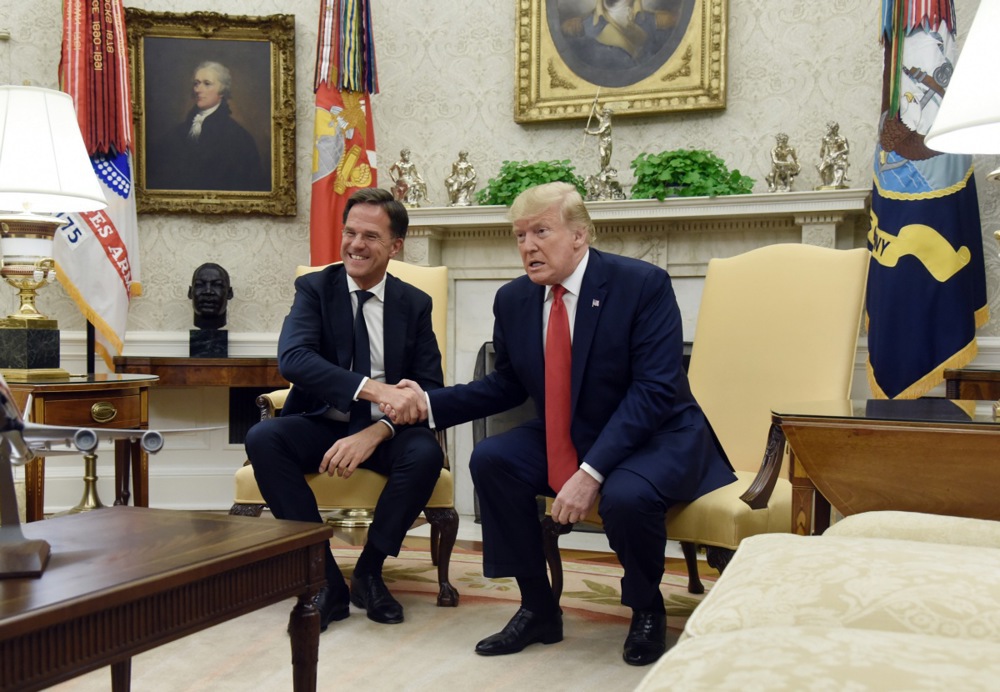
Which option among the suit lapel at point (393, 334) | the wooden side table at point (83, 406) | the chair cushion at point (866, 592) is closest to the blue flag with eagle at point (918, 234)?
the suit lapel at point (393, 334)

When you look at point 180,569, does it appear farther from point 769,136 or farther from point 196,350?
point 769,136

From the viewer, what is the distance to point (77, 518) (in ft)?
6.66

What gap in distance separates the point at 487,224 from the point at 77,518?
3199 mm

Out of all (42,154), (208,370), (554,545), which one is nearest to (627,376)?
(554,545)

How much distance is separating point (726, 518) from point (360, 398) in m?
1.25

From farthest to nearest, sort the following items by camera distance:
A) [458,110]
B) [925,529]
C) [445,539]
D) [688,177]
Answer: [458,110] → [688,177] → [445,539] → [925,529]

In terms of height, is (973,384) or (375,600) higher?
(973,384)

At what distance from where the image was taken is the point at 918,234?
157 inches

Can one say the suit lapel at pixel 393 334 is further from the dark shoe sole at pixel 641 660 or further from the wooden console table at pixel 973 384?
the wooden console table at pixel 973 384

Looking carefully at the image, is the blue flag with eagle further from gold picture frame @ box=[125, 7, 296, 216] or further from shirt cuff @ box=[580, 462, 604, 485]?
gold picture frame @ box=[125, 7, 296, 216]

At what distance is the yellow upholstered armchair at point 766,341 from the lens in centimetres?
312

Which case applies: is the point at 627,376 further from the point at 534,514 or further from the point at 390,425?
the point at 390,425

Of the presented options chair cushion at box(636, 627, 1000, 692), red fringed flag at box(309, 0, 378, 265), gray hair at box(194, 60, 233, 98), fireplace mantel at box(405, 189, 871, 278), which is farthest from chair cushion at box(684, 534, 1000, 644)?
gray hair at box(194, 60, 233, 98)

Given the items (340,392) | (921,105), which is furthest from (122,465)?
(921,105)
